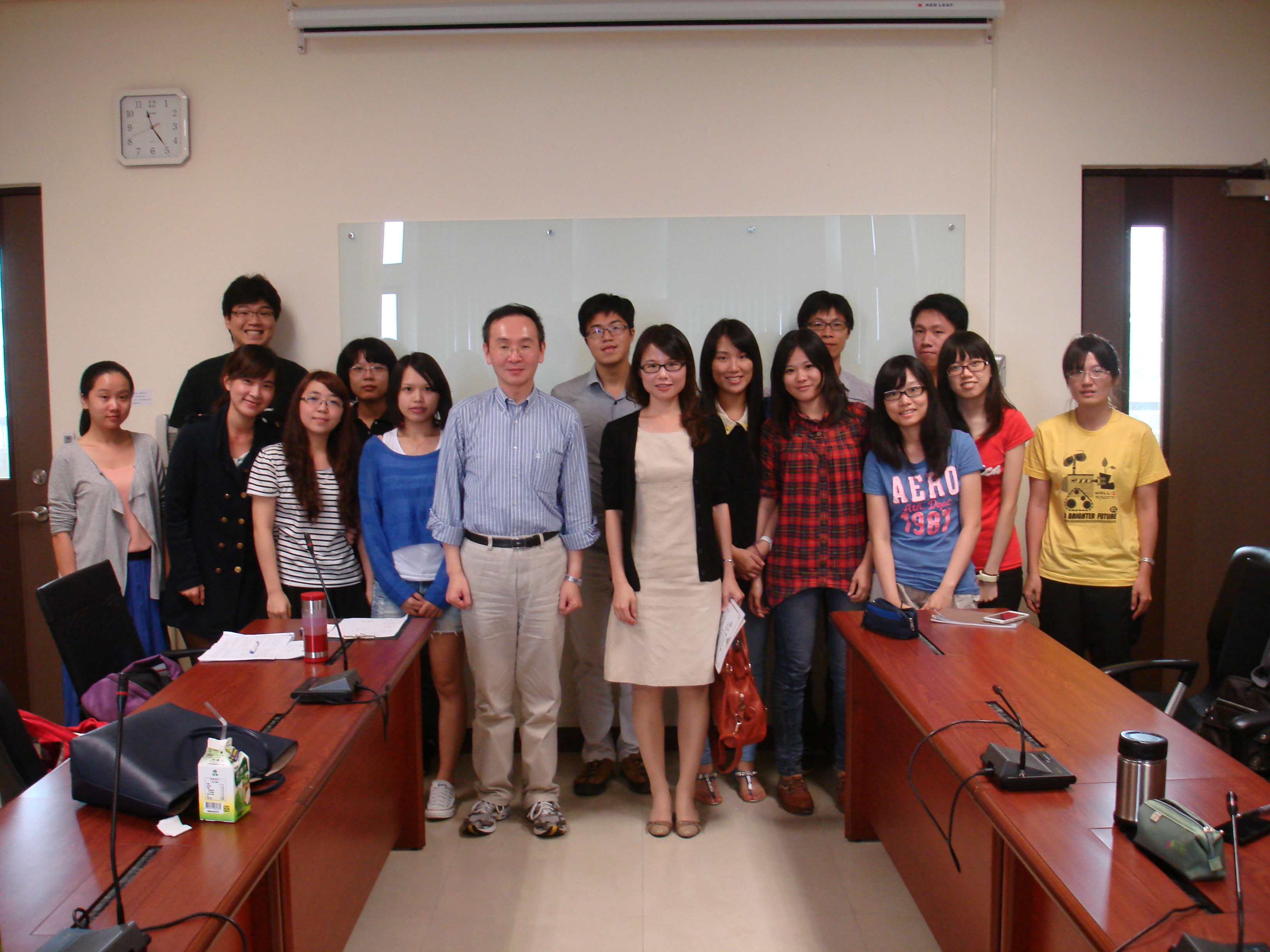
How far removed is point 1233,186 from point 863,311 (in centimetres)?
152

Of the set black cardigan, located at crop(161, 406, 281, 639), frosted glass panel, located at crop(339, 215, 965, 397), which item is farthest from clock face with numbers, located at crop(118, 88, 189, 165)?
black cardigan, located at crop(161, 406, 281, 639)

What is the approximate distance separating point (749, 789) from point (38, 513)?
3.04 meters

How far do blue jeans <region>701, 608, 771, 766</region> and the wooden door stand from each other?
9.31 ft

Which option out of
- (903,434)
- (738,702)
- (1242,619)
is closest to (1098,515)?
(1242,619)

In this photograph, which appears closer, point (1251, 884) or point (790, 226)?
point (1251, 884)

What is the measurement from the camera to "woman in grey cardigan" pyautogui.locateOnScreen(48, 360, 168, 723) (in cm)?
295

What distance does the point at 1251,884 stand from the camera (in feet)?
4.01

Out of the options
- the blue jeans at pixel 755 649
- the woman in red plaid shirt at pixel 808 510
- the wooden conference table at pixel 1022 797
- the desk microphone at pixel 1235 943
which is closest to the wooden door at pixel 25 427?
the blue jeans at pixel 755 649

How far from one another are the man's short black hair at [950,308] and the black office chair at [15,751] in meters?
3.02

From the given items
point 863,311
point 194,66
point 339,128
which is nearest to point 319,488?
point 339,128

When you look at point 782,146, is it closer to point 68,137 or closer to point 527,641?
point 527,641

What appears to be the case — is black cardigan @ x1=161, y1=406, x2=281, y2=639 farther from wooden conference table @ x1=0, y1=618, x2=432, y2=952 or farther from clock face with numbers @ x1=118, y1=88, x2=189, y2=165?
clock face with numbers @ x1=118, y1=88, x2=189, y2=165

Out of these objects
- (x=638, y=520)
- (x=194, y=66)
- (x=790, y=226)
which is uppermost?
(x=194, y=66)

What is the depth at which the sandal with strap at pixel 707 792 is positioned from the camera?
2.91 meters
